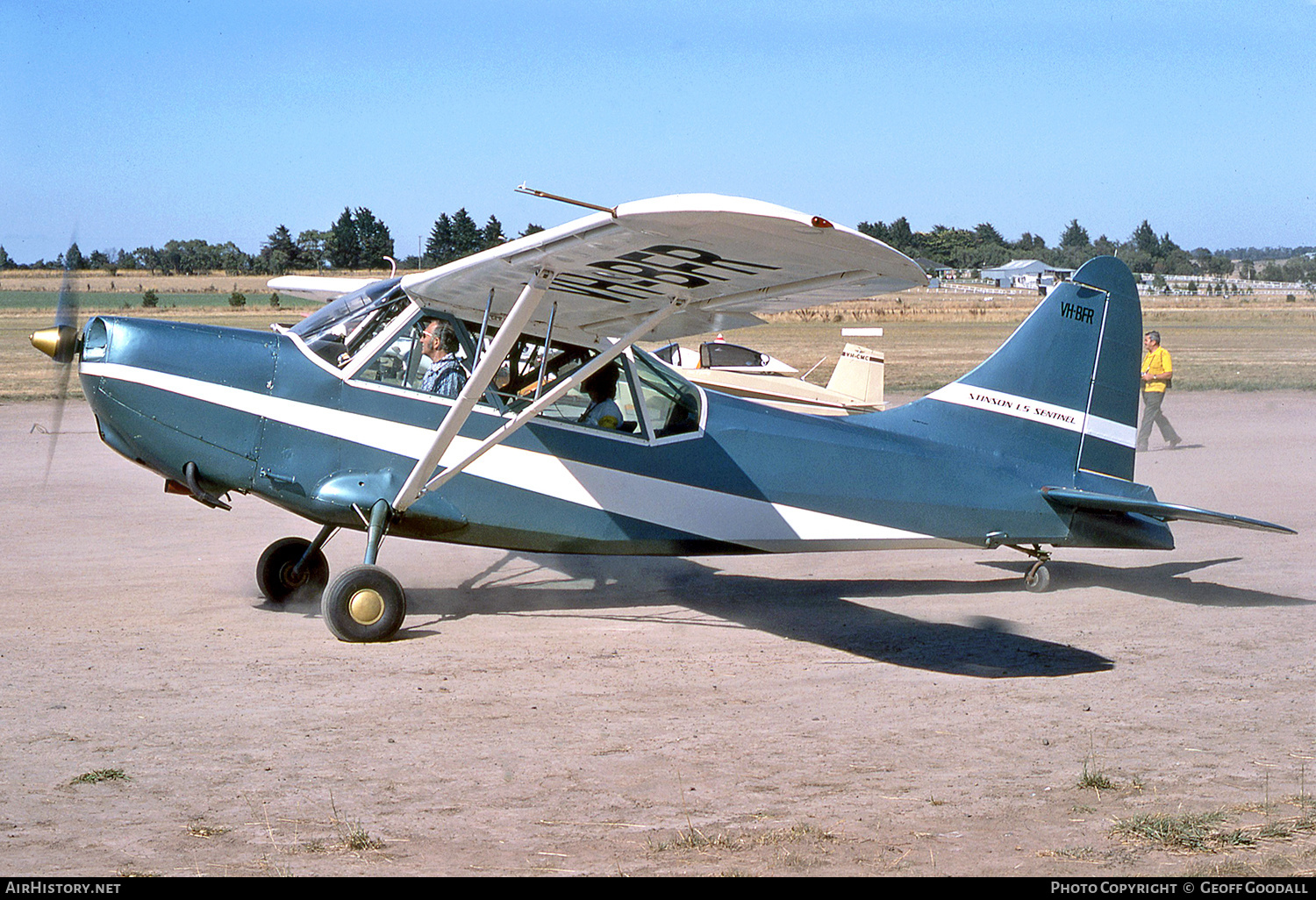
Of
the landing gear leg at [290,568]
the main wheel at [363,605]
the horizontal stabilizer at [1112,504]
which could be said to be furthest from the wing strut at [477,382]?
the horizontal stabilizer at [1112,504]

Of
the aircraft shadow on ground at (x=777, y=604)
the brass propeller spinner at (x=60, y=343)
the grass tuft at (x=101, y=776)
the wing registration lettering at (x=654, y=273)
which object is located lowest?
the aircraft shadow on ground at (x=777, y=604)

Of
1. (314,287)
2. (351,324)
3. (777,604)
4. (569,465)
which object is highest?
(314,287)

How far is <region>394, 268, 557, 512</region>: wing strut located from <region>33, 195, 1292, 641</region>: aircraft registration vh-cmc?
15mm

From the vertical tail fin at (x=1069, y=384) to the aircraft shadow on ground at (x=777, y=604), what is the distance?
4.49 ft

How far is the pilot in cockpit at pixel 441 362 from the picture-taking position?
8.05 m

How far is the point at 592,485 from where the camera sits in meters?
8.27

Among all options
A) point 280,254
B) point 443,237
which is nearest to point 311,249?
point 280,254

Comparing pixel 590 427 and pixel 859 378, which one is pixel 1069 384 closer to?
pixel 590 427

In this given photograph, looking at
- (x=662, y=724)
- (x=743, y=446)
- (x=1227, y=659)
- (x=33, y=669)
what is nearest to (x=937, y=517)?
(x=743, y=446)

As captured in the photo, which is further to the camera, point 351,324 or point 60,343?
point 351,324

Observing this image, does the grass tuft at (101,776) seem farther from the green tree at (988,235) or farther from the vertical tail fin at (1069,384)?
the green tree at (988,235)

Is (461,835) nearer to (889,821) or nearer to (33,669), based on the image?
(889,821)

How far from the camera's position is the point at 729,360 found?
71.4ft

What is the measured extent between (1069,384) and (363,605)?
5847 millimetres
